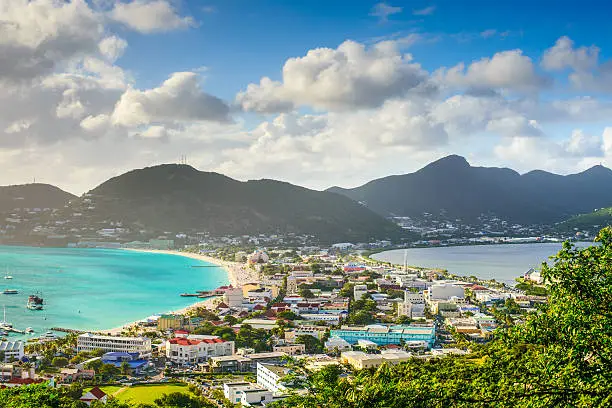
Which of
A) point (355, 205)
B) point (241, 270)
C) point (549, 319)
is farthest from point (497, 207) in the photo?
point (549, 319)

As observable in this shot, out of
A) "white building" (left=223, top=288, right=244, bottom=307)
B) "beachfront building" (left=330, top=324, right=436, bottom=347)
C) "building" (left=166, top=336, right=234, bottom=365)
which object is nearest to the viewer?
"building" (left=166, top=336, right=234, bottom=365)

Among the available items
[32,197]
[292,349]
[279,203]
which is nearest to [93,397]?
[292,349]

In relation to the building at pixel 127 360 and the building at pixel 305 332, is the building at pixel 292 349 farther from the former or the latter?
the building at pixel 127 360

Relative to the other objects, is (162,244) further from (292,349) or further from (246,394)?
(246,394)

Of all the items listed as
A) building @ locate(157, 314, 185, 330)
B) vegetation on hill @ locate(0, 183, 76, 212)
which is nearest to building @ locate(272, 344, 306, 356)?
building @ locate(157, 314, 185, 330)

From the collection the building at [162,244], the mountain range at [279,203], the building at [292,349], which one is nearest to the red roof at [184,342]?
the building at [292,349]

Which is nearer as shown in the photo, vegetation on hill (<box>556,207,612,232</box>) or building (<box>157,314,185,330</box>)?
building (<box>157,314,185,330</box>)

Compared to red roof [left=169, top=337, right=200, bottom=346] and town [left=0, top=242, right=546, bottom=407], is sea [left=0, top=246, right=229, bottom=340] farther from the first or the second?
red roof [left=169, top=337, right=200, bottom=346]
